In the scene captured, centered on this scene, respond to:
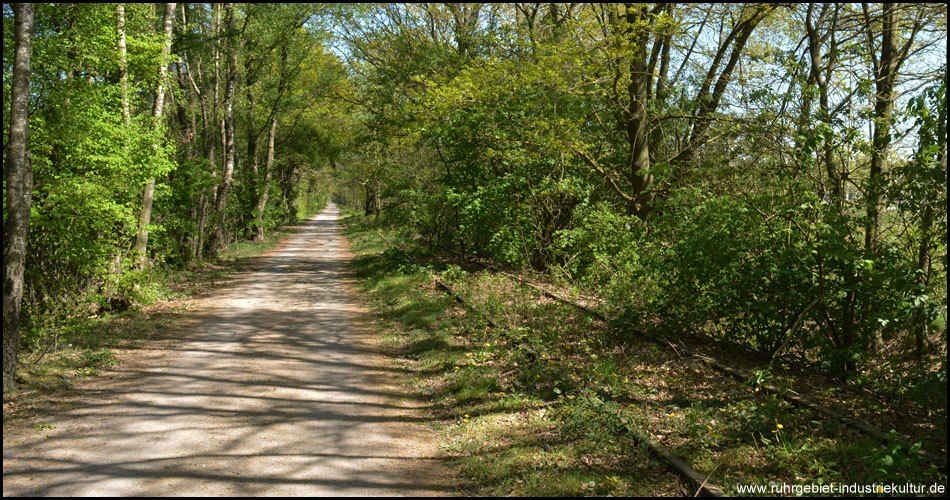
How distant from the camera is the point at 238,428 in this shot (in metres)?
6.44

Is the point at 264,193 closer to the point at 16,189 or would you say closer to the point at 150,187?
the point at 150,187

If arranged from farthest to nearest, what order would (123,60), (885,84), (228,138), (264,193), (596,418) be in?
(264,193) → (228,138) → (123,60) → (885,84) → (596,418)

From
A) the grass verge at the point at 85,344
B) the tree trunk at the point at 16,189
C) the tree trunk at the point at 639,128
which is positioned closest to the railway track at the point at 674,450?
the tree trunk at the point at 639,128

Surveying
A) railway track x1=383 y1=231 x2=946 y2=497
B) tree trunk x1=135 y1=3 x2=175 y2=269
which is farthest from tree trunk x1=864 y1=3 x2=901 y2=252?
tree trunk x1=135 y1=3 x2=175 y2=269

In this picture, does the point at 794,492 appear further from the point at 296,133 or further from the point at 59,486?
the point at 296,133

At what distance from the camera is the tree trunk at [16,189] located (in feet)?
24.3

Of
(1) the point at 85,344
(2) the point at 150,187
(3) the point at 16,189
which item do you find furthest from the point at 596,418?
(2) the point at 150,187

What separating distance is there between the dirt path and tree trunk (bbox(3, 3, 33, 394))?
3.71ft

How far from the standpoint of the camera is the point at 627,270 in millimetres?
12398

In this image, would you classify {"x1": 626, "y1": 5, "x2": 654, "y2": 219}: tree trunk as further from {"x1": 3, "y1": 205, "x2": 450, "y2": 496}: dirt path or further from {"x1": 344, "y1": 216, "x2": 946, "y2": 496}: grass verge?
{"x1": 3, "y1": 205, "x2": 450, "y2": 496}: dirt path

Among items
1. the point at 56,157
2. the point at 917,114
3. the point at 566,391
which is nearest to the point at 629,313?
the point at 566,391

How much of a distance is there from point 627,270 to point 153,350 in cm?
878

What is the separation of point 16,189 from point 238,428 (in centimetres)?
421

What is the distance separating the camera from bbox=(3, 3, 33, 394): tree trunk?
7.41 m
